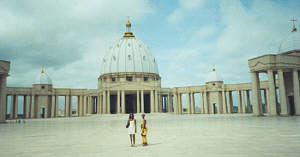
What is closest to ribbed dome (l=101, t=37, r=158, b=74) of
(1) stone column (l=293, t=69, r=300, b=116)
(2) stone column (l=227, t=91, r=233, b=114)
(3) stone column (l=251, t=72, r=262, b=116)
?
(2) stone column (l=227, t=91, r=233, b=114)

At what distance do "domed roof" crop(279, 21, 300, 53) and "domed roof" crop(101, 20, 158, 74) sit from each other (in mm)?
39718

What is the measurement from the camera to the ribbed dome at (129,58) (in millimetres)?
72500

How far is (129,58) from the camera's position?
241ft

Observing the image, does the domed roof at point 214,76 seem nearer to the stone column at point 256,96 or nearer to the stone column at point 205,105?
the stone column at point 205,105

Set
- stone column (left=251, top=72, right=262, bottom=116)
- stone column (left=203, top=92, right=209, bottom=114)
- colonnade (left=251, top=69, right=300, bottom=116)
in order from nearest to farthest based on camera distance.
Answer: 1. colonnade (left=251, top=69, right=300, bottom=116)
2. stone column (left=251, top=72, right=262, bottom=116)
3. stone column (left=203, top=92, right=209, bottom=114)

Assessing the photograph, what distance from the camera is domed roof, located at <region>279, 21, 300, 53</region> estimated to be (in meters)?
41.2

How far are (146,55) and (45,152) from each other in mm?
68720

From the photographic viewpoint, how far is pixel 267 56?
35938 mm

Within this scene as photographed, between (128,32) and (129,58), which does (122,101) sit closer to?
(129,58)

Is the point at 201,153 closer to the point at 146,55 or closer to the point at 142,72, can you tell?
the point at 142,72

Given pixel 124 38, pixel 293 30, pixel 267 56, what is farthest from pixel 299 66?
pixel 124 38

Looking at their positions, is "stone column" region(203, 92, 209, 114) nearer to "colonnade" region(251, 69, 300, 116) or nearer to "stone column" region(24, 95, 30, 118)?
"colonnade" region(251, 69, 300, 116)

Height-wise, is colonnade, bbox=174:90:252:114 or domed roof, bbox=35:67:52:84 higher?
domed roof, bbox=35:67:52:84

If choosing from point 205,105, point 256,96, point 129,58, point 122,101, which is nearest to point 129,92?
point 122,101
